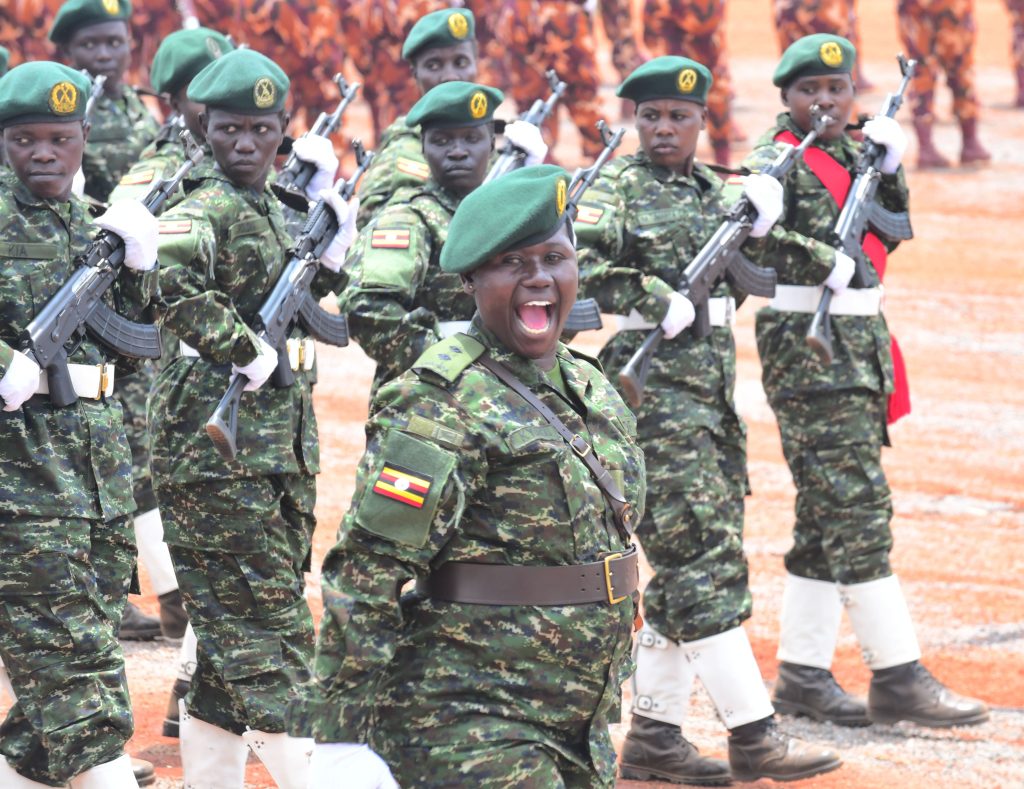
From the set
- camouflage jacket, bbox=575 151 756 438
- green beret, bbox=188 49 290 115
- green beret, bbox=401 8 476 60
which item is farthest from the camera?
green beret, bbox=401 8 476 60

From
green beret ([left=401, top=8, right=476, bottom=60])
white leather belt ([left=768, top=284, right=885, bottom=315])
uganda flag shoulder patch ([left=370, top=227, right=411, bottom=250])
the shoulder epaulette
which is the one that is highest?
green beret ([left=401, top=8, right=476, bottom=60])

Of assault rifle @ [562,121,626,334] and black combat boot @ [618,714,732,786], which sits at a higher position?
assault rifle @ [562,121,626,334]

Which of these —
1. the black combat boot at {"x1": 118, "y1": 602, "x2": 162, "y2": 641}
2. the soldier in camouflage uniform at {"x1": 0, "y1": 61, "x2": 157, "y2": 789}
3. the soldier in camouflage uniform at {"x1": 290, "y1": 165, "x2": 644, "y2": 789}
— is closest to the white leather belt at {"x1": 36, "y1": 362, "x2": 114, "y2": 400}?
the soldier in camouflage uniform at {"x1": 0, "y1": 61, "x2": 157, "y2": 789}

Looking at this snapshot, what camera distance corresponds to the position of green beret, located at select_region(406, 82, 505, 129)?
23.0 feet

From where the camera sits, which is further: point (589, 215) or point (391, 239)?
point (589, 215)

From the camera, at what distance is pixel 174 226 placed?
6324 mm

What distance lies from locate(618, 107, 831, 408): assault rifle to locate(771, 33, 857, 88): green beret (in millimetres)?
900

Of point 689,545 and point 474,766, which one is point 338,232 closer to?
point 689,545

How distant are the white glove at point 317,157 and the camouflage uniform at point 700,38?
11.2 meters

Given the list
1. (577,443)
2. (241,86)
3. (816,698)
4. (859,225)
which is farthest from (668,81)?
(577,443)

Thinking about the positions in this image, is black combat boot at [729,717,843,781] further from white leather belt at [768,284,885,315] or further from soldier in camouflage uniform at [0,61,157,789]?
soldier in camouflage uniform at [0,61,157,789]

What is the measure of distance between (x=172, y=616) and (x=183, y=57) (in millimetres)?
2379

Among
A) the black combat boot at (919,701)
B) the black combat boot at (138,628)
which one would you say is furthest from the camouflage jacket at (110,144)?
the black combat boot at (919,701)

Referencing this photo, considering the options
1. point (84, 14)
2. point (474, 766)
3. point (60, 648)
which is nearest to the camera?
→ point (474, 766)
